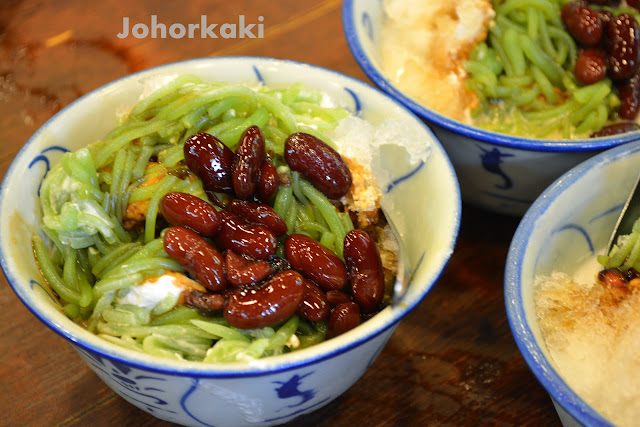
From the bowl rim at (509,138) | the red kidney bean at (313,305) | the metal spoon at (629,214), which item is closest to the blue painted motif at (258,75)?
the bowl rim at (509,138)

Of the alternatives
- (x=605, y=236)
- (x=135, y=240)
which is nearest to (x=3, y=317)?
(x=135, y=240)

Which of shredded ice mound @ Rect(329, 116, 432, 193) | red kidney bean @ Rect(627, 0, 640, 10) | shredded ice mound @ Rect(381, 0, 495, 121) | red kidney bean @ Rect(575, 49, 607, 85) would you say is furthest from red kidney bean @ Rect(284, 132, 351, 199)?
red kidney bean @ Rect(627, 0, 640, 10)

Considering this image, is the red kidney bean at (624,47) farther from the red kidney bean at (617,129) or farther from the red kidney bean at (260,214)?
the red kidney bean at (260,214)

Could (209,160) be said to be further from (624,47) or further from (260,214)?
(624,47)

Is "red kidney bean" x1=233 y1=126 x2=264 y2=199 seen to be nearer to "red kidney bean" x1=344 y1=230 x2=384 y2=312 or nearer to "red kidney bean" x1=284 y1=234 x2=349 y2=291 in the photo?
"red kidney bean" x1=284 y1=234 x2=349 y2=291

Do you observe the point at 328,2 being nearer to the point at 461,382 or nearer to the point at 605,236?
the point at 605,236

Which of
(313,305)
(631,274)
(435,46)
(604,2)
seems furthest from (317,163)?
(604,2)
